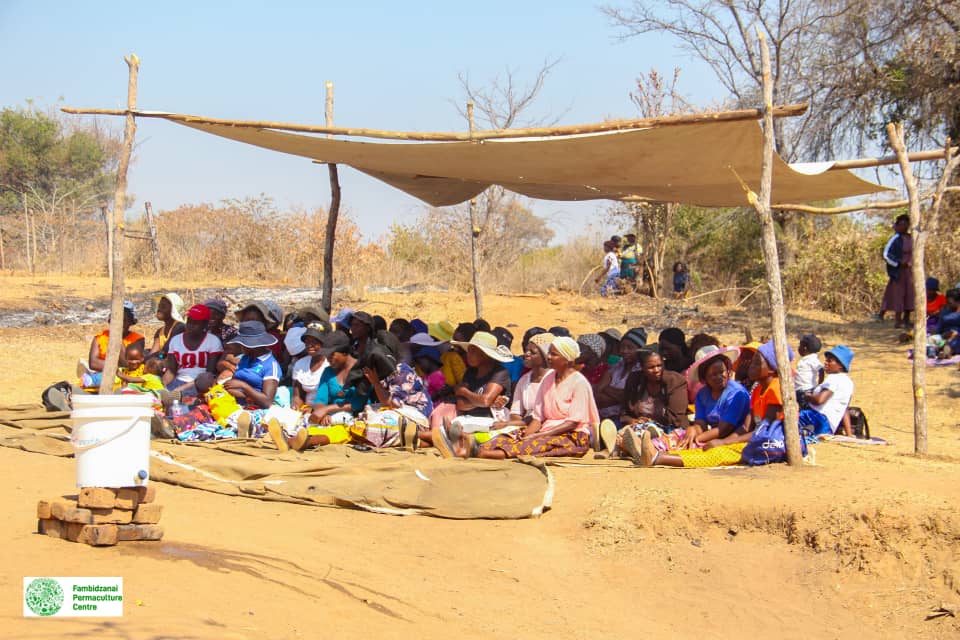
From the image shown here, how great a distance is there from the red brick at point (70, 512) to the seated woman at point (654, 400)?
3586 mm

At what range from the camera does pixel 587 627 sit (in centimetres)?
433

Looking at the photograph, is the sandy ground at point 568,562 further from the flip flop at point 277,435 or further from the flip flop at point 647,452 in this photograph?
the flip flop at point 277,435

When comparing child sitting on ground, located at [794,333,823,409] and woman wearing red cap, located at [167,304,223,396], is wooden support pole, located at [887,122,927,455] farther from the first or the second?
woman wearing red cap, located at [167,304,223,396]

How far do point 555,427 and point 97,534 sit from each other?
3359mm

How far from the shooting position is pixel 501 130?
21.5 ft

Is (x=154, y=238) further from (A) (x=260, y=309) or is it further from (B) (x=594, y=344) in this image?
(B) (x=594, y=344)

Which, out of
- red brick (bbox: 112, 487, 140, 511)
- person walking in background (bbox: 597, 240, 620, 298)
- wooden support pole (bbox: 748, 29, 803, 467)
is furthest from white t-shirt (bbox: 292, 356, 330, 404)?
person walking in background (bbox: 597, 240, 620, 298)

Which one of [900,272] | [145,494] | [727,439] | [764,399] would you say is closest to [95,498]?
[145,494]

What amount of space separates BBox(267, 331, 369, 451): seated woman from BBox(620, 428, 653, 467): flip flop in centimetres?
209

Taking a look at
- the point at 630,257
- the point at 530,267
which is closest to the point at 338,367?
the point at 630,257

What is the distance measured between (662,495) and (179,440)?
3706 millimetres

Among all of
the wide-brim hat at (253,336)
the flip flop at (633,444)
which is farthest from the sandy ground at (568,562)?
the wide-brim hat at (253,336)

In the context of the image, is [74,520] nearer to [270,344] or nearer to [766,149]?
[270,344]

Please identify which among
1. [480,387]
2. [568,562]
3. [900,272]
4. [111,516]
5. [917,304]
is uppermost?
[900,272]
